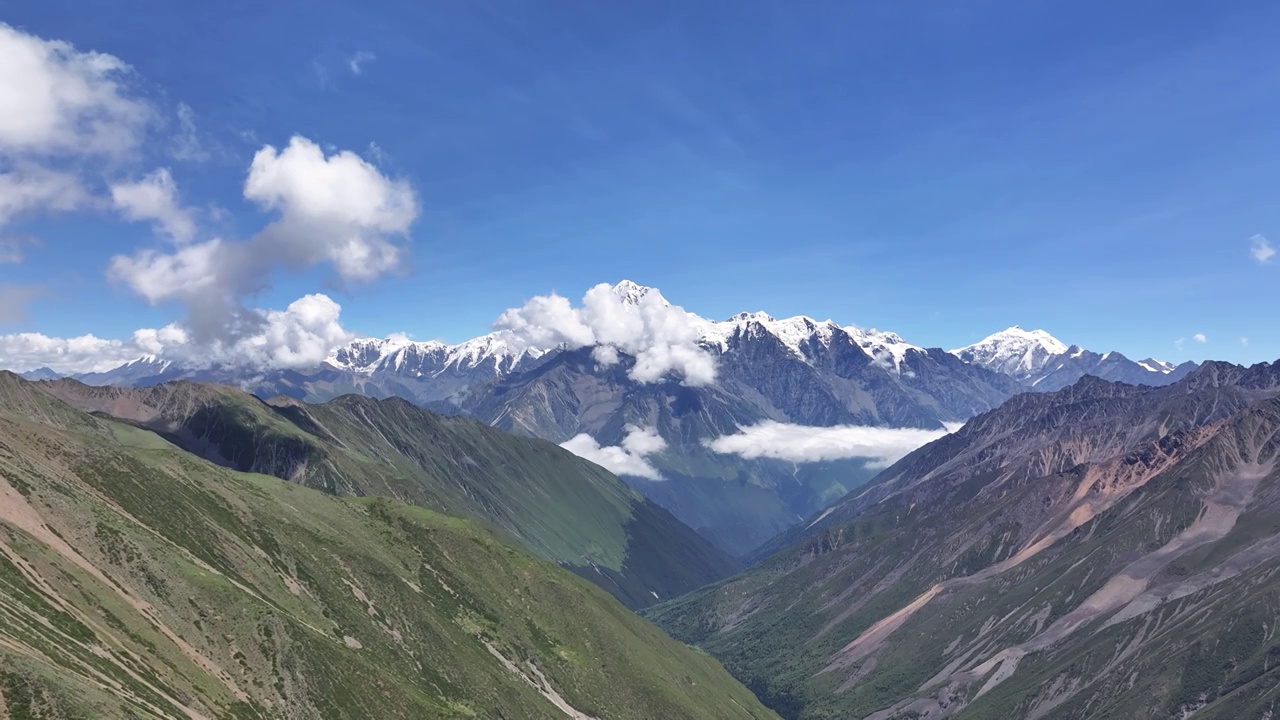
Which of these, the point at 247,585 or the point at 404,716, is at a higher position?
the point at 247,585

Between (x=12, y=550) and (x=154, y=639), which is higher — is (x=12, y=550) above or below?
above

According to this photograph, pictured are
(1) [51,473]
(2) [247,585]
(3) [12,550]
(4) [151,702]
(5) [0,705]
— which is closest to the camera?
(5) [0,705]

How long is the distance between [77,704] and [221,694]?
45527 mm

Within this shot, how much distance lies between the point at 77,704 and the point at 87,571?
5883 cm

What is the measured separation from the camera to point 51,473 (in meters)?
186

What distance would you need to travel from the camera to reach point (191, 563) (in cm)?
18688

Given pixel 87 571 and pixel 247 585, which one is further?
pixel 247 585

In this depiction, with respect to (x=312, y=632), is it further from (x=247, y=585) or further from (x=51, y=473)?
(x=51, y=473)

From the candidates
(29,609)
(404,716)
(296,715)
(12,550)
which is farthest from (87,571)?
(404,716)

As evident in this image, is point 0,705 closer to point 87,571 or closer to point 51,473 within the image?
point 87,571

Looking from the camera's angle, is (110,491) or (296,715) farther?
(110,491)

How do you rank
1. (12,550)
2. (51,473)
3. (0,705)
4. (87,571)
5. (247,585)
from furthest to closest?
(247,585) → (51,473) → (87,571) → (12,550) → (0,705)

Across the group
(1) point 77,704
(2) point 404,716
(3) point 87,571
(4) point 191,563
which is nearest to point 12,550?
(3) point 87,571

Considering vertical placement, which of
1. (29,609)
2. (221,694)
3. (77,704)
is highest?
(29,609)
